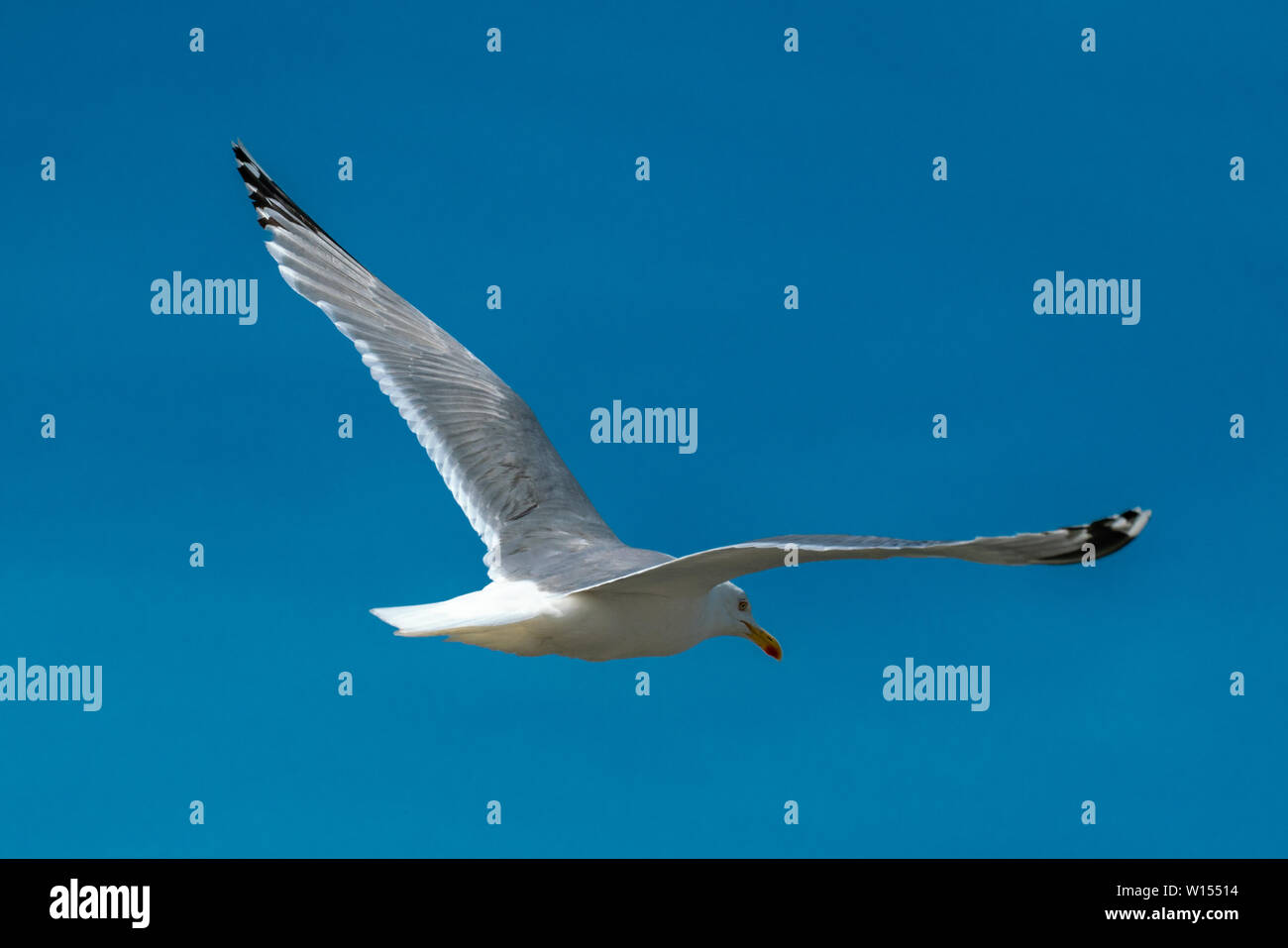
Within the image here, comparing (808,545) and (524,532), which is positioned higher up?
(524,532)

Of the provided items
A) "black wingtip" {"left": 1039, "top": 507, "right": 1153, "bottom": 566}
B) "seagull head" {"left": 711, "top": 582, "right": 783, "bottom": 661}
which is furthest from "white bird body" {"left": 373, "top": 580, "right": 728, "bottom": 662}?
"black wingtip" {"left": 1039, "top": 507, "right": 1153, "bottom": 566}

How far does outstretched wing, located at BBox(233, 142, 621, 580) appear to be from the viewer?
15.4ft

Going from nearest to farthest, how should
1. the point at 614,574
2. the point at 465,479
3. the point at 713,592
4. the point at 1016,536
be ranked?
the point at 1016,536, the point at 614,574, the point at 713,592, the point at 465,479

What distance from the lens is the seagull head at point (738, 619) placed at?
13.5ft

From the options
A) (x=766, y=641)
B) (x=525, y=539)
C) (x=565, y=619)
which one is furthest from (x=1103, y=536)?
(x=525, y=539)

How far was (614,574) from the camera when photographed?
145 inches

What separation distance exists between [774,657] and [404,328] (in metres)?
2.36

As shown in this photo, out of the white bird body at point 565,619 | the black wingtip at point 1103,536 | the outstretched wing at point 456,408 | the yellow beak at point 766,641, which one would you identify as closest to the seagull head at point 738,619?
the yellow beak at point 766,641

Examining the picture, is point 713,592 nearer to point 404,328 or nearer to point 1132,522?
point 1132,522

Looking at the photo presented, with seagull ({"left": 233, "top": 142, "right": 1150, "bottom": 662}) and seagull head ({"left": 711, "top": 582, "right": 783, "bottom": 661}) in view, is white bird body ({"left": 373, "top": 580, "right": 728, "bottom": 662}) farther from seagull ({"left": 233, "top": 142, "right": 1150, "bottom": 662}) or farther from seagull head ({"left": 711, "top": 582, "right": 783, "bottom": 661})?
seagull head ({"left": 711, "top": 582, "right": 783, "bottom": 661})

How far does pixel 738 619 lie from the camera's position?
4.24 m

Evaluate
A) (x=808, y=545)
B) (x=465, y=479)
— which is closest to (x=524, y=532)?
(x=465, y=479)

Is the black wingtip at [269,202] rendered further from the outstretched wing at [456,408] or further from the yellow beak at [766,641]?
the yellow beak at [766,641]

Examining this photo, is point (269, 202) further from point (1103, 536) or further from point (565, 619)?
point (1103, 536)
